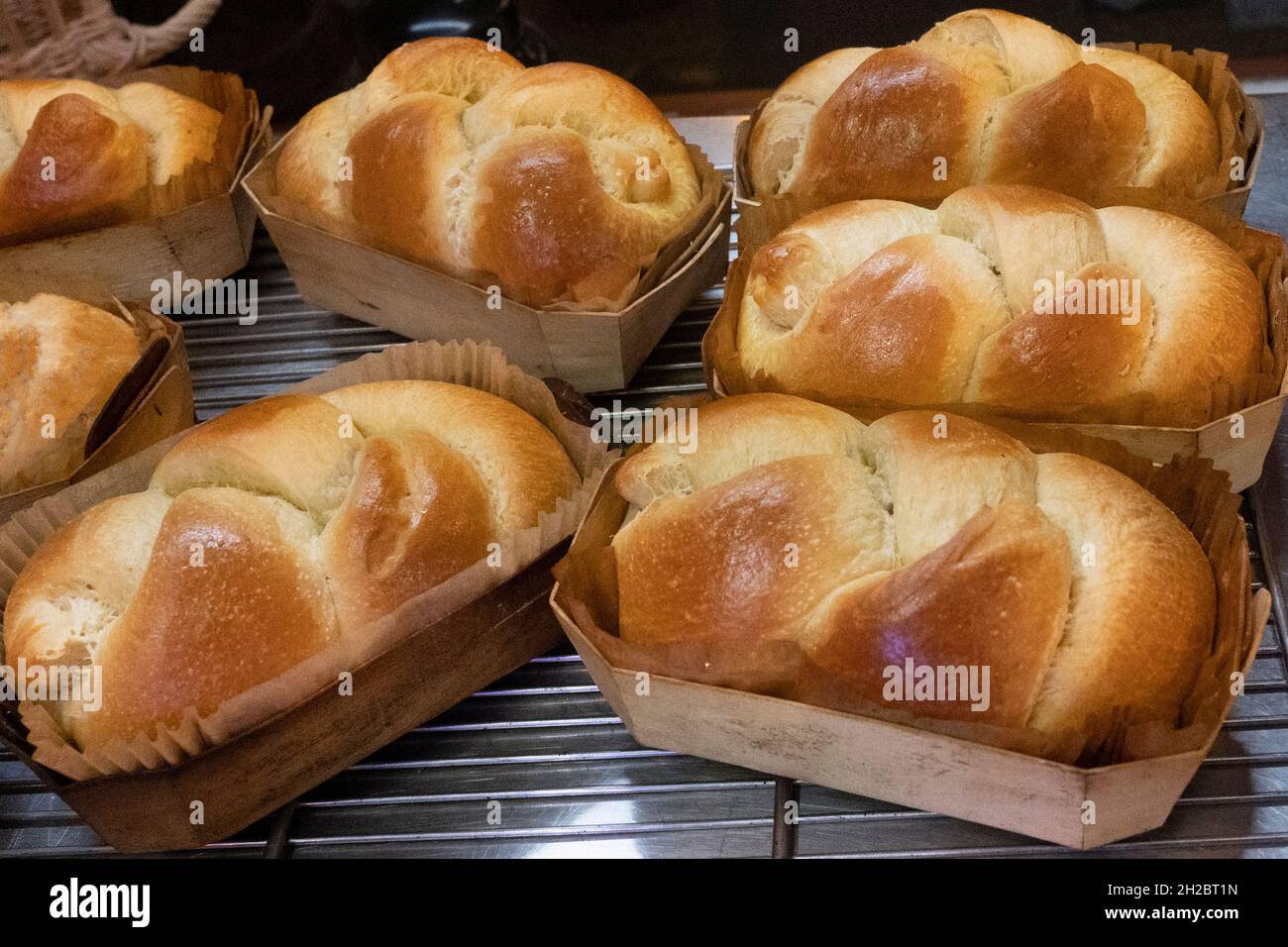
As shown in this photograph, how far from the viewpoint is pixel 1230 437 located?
2012 mm

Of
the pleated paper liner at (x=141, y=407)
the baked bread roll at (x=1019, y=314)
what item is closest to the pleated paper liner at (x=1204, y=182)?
the baked bread roll at (x=1019, y=314)

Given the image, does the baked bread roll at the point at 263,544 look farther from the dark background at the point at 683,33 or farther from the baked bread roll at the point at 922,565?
the dark background at the point at 683,33

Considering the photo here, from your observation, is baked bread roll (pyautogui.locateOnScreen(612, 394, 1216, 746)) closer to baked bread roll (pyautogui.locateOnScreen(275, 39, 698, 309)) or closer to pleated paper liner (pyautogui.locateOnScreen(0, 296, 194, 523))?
baked bread roll (pyautogui.locateOnScreen(275, 39, 698, 309))

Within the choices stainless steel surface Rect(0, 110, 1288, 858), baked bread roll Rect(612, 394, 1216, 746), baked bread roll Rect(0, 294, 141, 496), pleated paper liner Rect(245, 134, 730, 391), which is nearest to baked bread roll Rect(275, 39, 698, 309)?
pleated paper liner Rect(245, 134, 730, 391)

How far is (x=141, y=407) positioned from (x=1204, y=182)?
2148 millimetres

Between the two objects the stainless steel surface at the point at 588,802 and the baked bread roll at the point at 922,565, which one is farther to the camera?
the stainless steel surface at the point at 588,802

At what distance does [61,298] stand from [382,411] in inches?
33.8

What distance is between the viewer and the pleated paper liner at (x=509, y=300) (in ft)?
8.02

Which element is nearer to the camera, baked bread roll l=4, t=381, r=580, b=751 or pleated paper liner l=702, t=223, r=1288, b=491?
baked bread roll l=4, t=381, r=580, b=751

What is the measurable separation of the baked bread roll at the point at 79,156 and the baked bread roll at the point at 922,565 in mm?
1570

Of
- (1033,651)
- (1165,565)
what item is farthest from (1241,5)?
(1033,651)

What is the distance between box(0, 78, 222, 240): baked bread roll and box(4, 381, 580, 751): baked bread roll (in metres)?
0.94

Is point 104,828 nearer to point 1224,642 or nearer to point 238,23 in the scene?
point 1224,642

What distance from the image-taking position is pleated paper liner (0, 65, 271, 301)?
2615mm
